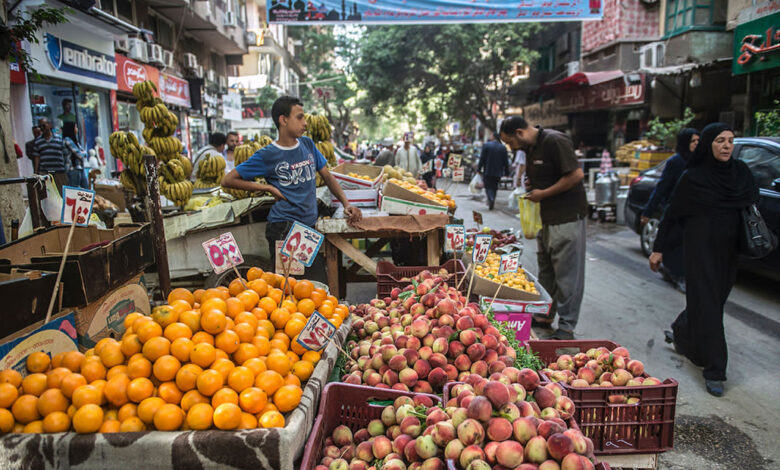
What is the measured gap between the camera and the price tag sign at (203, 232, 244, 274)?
2.90 meters

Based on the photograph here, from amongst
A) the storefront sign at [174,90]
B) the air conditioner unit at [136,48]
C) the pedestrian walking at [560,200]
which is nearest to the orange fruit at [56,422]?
the pedestrian walking at [560,200]

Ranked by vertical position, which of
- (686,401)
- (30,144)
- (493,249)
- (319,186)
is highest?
(30,144)

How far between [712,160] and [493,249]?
232cm

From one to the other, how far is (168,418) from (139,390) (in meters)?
0.19

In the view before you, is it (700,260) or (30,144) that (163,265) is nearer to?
(700,260)

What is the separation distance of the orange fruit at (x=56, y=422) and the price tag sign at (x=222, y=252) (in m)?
1.08

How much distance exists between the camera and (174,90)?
17703 mm

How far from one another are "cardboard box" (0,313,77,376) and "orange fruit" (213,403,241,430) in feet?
3.63

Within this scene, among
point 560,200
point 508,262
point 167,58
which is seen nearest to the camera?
point 508,262

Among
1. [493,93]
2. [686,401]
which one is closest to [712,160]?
[686,401]

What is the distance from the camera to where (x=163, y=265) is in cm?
396

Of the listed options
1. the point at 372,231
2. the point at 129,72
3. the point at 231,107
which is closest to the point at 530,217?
the point at 372,231

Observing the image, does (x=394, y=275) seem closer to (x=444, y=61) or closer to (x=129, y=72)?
(x=129, y=72)

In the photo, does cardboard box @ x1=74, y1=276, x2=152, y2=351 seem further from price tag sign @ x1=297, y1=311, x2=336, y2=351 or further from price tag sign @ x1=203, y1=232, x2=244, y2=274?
price tag sign @ x1=297, y1=311, x2=336, y2=351
